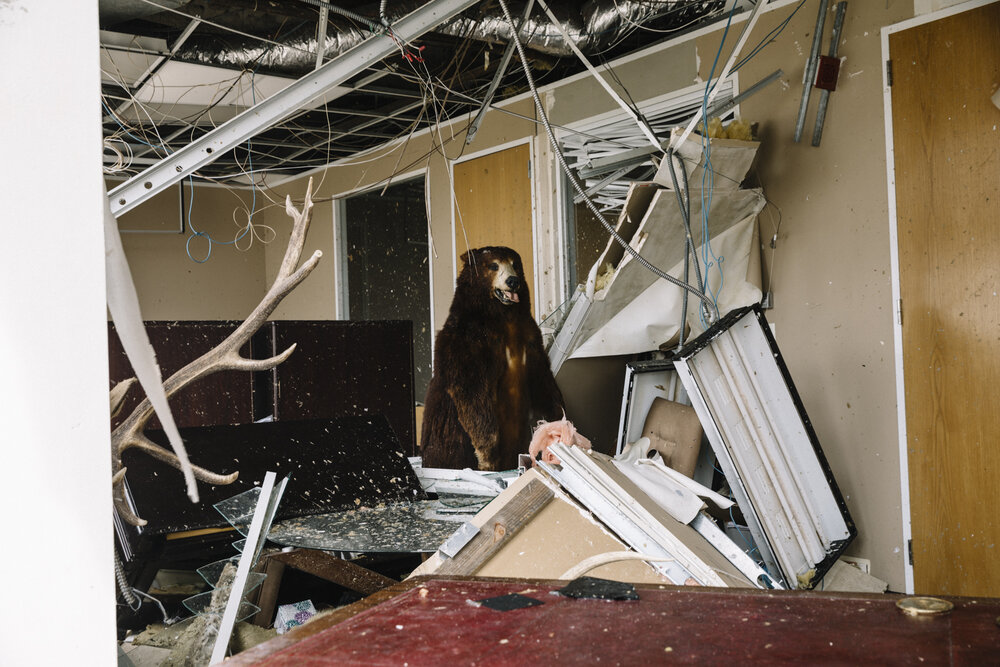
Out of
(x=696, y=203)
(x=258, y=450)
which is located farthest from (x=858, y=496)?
(x=258, y=450)

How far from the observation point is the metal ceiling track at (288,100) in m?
2.32

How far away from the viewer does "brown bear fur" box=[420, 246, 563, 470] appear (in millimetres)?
3414

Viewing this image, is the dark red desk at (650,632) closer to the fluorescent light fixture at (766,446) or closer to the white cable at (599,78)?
the fluorescent light fixture at (766,446)

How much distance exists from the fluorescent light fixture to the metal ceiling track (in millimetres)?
1359

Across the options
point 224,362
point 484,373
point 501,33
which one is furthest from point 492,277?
point 224,362

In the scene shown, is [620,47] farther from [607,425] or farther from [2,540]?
[2,540]

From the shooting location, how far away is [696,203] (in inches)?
132

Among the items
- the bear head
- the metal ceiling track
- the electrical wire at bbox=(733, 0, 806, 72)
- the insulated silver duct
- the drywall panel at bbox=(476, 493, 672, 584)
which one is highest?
the insulated silver duct

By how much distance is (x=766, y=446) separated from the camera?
2883mm

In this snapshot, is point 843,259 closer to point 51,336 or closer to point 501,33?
point 501,33

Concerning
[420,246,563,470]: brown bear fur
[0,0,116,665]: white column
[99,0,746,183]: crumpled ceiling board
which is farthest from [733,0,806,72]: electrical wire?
[0,0,116,665]: white column

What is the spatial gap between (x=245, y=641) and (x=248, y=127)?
146 centimetres

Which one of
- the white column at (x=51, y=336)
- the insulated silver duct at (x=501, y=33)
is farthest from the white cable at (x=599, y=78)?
the white column at (x=51, y=336)

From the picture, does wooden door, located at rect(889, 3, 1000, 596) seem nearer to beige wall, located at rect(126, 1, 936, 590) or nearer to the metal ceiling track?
beige wall, located at rect(126, 1, 936, 590)
